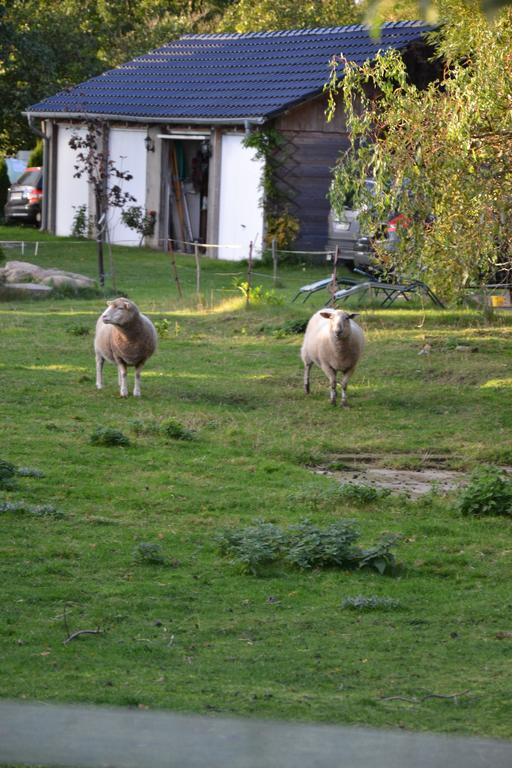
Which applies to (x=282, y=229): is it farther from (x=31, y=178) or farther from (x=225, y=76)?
(x=31, y=178)

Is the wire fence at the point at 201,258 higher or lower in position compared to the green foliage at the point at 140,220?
lower

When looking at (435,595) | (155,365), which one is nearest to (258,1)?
(155,365)

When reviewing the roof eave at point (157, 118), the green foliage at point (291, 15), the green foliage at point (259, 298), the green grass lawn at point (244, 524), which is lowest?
the green grass lawn at point (244, 524)

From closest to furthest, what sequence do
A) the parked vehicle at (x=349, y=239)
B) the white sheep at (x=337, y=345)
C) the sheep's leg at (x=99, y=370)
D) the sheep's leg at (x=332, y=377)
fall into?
1. the white sheep at (x=337, y=345)
2. the sheep's leg at (x=332, y=377)
3. the sheep's leg at (x=99, y=370)
4. the parked vehicle at (x=349, y=239)

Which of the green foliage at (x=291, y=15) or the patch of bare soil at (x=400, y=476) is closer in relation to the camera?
the patch of bare soil at (x=400, y=476)

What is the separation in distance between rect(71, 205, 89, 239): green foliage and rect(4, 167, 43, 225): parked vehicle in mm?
3694

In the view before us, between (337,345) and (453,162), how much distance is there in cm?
240

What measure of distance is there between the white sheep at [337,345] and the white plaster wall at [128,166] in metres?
19.1

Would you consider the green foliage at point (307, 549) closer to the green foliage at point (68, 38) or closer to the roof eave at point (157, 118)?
the roof eave at point (157, 118)

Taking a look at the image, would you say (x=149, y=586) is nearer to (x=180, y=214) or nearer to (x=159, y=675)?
(x=159, y=675)

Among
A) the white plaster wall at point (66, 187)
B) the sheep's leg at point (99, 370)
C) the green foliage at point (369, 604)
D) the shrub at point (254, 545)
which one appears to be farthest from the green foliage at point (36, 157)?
the green foliage at point (369, 604)

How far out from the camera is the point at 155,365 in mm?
15766

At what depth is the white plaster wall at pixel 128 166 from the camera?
3231 cm

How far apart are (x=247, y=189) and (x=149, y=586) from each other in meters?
23.4
